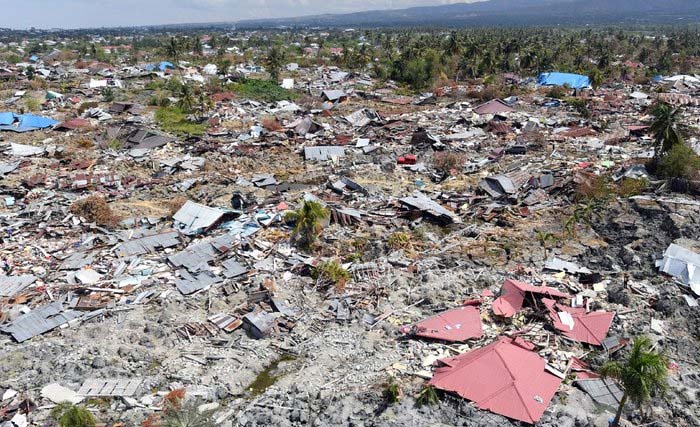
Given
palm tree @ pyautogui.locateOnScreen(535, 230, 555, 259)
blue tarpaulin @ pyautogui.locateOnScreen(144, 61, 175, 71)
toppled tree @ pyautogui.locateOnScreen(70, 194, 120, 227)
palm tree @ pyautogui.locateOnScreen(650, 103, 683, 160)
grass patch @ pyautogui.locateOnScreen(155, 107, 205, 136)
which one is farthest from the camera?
blue tarpaulin @ pyautogui.locateOnScreen(144, 61, 175, 71)

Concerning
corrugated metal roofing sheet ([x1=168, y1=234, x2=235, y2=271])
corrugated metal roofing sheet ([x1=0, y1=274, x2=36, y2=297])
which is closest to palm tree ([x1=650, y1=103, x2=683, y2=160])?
corrugated metal roofing sheet ([x1=168, y1=234, x2=235, y2=271])

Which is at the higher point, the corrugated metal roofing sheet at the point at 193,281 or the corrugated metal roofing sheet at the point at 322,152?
the corrugated metal roofing sheet at the point at 322,152

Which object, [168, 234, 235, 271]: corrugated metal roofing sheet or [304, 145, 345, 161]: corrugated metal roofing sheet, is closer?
[168, 234, 235, 271]: corrugated metal roofing sheet

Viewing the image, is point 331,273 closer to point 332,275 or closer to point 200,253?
point 332,275

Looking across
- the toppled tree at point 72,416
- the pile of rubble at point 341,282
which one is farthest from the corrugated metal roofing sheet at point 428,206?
the toppled tree at point 72,416

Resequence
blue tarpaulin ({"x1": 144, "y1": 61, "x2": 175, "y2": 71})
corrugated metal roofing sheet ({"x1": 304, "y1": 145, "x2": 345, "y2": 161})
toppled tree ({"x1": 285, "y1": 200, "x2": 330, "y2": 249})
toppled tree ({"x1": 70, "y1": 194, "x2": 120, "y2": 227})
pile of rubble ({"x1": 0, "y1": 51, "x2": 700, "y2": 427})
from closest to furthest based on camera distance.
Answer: pile of rubble ({"x1": 0, "y1": 51, "x2": 700, "y2": 427}) < toppled tree ({"x1": 285, "y1": 200, "x2": 330, "y2": 249}) < toppled tree ({"x1": 70, "y1": 194, "x2": 120, "y2": 227}) < corrugated metal roofing sheet ({"x1": 304, "y1": 145, "x2": 345, "y2": 161}) < blue tarpaulin ({"x1": 144, "y1": 61, "x2": 175, "y2": 71})

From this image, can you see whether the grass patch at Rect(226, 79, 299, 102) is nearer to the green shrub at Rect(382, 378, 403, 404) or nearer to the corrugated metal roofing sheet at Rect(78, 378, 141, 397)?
the corrugated metal roofing sheet at Rect(78, 378, 141, 397)

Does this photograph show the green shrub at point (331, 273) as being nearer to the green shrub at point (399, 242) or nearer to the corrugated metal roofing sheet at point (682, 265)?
the green shrub at point (399, 242)
